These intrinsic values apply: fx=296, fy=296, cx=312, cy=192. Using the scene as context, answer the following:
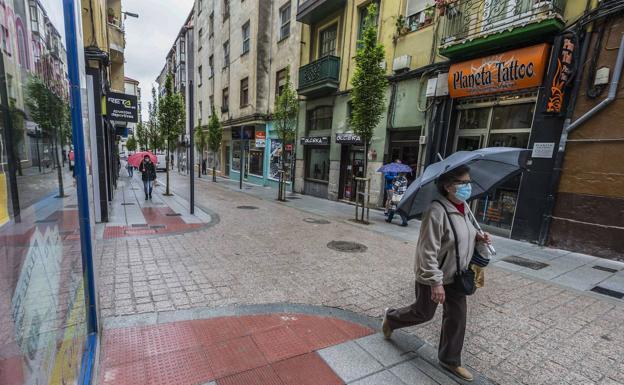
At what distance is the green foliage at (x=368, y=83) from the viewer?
8.35 meters

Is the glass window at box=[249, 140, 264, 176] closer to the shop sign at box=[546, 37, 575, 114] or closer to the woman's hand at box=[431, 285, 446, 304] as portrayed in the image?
the shop sign at box=[546, 37, 575, 114]

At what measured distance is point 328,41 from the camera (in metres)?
14.7

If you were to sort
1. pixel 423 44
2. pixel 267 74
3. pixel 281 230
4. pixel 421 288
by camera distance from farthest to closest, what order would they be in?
pixel 267 74
pixel 423 44
pixel 281 230
pixel 421 288

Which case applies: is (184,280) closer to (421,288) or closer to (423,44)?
(421,288)

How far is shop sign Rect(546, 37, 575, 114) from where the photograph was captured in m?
6.65

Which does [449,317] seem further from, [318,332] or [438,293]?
[318,332]

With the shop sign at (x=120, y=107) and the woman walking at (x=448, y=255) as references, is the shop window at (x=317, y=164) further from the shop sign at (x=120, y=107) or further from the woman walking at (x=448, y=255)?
the woman walking at (x=448, y=255)

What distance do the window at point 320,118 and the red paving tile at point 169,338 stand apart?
12402mm

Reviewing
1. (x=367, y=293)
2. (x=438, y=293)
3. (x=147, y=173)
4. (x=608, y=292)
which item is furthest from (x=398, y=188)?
(x=147, y=173)

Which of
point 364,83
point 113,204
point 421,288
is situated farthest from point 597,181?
point 113,204

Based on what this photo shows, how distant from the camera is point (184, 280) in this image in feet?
→ 14.4

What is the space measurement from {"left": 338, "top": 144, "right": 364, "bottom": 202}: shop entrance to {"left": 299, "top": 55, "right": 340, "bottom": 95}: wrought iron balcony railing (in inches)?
113

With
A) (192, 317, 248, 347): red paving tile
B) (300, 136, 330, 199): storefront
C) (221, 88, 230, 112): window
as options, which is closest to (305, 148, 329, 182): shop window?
(300, 136, 330, 199): storefront

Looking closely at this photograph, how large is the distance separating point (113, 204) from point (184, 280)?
311 inches
